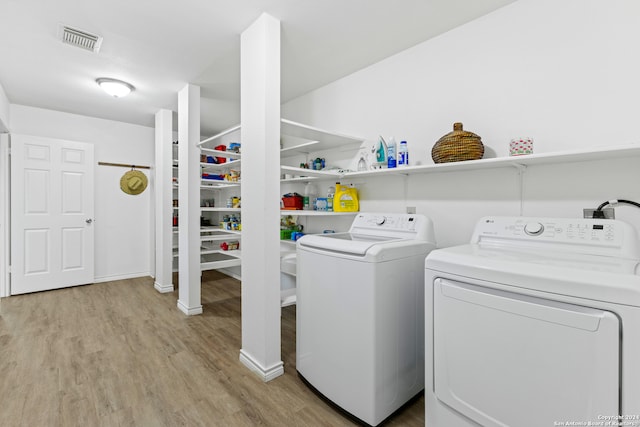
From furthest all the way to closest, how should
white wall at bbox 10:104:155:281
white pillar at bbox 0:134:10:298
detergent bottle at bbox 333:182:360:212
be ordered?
1. white wall at bbox 10:104:155:281
2. white pillar at bbox 0:134:10:298
3. detergent bottle at bbox 333:182:360:212

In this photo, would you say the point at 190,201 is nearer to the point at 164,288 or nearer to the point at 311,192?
the point at 311,192

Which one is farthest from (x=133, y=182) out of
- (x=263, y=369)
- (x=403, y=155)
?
(x=403, y=155)

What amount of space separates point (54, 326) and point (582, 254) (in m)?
3.89

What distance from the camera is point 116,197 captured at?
428 cm

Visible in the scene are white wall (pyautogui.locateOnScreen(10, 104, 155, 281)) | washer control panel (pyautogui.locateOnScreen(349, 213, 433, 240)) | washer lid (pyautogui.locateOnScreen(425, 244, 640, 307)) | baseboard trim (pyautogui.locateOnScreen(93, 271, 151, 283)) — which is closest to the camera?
washer lid (pyautogui.locateOnScreen(425, 244, 640, 307))

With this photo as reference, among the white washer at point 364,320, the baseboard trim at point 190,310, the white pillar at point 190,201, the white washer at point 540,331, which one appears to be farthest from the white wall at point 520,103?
the baseboard trim at point 190,310

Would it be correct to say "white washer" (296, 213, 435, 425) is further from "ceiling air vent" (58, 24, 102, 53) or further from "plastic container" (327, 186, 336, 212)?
"ceiling air vent" (58, 24, 102, 53)

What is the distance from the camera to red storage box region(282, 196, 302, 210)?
275cm

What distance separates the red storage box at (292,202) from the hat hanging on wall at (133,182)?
2.88 meters

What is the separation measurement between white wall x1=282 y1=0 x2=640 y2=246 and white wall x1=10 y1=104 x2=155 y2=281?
12.4ft

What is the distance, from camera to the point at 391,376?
1.48 m

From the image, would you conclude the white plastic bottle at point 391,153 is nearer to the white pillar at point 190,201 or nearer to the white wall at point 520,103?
the white wall at point 520,103

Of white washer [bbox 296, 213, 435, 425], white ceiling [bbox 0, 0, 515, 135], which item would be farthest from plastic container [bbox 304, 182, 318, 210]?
white washer [bbox 296, 213, 435, 425]

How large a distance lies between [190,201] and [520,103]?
2.83 m
